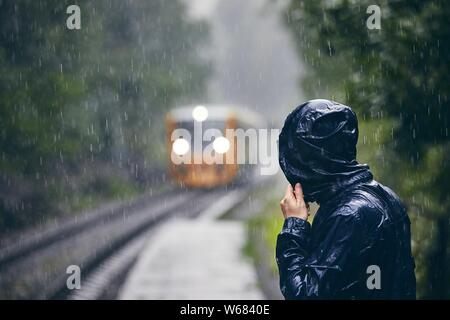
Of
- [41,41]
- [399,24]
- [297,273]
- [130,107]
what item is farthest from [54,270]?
[130,107]

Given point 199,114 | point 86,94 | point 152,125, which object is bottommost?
point 152,125

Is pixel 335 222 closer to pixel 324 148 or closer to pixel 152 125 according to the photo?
pixel 324 148

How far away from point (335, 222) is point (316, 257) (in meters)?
0.15

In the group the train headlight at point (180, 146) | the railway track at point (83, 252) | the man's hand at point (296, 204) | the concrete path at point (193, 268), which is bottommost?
the railway track at point (83, 252)

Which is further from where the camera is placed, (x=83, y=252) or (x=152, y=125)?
(x=152, y=125)

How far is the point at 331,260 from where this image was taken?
2318 mm

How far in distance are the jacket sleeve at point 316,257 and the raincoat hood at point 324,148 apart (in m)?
0.14

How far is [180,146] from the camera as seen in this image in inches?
906

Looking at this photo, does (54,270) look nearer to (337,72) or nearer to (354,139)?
(337,72)

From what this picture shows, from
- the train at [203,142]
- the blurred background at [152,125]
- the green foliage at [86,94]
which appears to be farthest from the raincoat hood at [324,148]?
the train at [203,142]

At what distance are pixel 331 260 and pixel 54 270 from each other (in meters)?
9.03

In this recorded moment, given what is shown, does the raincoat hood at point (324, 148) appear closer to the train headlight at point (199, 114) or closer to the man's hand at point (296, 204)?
the man's hand at point (296, 204)

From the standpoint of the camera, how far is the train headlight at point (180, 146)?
22.1 meters

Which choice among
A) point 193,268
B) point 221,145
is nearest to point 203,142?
point 221,145
